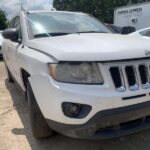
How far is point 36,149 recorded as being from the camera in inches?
143

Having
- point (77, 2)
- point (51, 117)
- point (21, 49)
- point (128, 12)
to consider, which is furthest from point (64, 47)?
point (77, 2)

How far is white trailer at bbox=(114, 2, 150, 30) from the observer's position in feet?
50.5

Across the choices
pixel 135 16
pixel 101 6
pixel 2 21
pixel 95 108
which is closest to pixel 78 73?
pixel 95 108

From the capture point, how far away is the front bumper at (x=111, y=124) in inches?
116

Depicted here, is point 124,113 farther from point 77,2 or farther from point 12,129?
point 77,2

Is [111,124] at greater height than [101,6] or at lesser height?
greater

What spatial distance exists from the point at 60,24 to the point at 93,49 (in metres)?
1.52

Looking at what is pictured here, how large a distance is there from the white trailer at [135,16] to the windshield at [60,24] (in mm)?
11030

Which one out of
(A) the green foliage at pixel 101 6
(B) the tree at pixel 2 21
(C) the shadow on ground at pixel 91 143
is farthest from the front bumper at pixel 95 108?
(A) the green foliage at pixel 101 6

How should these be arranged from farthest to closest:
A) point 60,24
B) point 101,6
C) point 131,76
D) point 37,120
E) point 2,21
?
point 101,6 < point 2,21 < point 60,24 < point 37,120 < point 131,76

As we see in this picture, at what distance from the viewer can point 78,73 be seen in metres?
2.98

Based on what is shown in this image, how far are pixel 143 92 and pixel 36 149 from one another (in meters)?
1.43

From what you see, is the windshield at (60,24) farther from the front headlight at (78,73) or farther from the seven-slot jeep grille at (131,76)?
the seven-slot jeep grille at (131,76)

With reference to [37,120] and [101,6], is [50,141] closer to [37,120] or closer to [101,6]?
[37,120]
